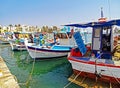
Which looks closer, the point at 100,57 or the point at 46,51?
the point at 100,57

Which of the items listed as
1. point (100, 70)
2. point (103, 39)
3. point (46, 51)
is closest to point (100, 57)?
point (103, 39)

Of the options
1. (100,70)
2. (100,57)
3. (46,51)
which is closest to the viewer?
(100,70)

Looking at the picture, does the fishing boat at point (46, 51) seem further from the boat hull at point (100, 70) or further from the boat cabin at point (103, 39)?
the boat hull at point (100, 70)

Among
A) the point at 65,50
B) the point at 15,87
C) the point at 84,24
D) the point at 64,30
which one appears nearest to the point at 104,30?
the point at 84,24

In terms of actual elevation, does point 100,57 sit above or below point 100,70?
above

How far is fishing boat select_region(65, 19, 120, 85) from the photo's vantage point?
8859 mm

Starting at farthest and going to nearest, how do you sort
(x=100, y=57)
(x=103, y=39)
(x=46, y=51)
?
(x=46, y=51) < (x=103, y=39) < (x=100, y=57)

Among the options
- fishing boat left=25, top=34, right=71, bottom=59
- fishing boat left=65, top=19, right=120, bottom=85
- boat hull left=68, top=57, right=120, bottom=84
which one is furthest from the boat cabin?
fishing boat left=25, top=34, right=71, bottom=59

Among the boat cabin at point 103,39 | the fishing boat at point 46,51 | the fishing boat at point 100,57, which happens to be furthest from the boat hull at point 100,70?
the fishing boat at point 46,51

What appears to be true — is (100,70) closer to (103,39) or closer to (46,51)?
(103,39)

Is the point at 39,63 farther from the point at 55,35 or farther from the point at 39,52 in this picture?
the point at 55,35

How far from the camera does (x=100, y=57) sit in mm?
10859

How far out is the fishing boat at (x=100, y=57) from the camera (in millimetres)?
8859

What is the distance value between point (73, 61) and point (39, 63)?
7.95 metres
